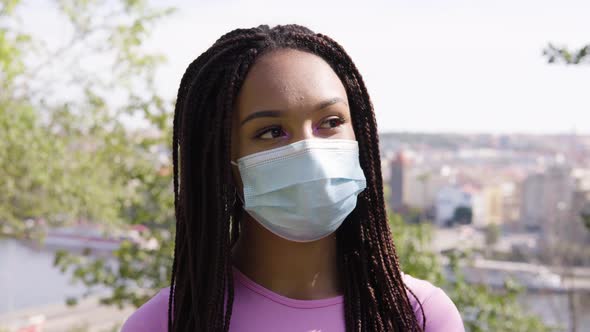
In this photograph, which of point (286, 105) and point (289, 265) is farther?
point (289, 265)

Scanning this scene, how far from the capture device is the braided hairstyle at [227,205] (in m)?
1.42

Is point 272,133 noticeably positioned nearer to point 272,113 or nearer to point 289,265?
point 272,113

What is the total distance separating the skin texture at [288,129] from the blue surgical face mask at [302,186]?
0.02 m

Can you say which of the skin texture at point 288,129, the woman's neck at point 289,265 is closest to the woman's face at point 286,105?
the skin texture at point 288,129

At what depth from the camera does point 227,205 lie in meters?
1.45

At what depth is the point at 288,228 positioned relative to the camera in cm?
141

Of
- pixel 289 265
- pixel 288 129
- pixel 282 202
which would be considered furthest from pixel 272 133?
pixel 289 265

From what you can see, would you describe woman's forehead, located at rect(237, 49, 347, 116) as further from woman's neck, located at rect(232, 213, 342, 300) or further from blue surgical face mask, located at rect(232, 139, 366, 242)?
woman's neck, located at rect(232, 213, 342, 300)

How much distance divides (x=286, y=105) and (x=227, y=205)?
0.24 m

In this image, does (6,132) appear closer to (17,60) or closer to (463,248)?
(17,60)

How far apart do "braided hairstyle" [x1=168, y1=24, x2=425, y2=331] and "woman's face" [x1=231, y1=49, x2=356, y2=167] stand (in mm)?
25

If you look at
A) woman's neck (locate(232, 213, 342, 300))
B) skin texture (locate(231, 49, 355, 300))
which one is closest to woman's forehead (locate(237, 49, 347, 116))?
skin texture (locate(231, 49, 355, 300))

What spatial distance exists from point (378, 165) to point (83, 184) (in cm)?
544

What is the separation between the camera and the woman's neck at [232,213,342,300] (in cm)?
148
